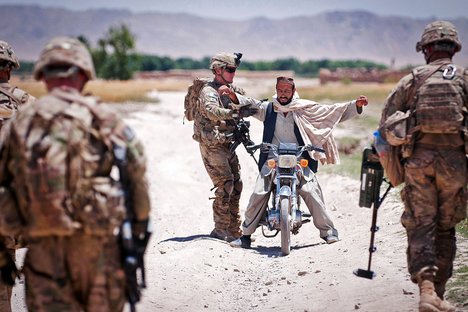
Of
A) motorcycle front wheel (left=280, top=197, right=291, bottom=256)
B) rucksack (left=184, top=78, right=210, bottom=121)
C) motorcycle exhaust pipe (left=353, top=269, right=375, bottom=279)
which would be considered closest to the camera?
motorcycle exhaust pipe (left=353, top=269, right=375, bottom=279)

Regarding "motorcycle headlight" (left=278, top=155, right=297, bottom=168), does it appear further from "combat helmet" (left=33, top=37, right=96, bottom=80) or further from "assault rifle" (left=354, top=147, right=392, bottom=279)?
"combat helmet" (left=33, top=37, right=96, bottom=80)

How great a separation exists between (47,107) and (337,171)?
11.3 m

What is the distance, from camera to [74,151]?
16.8ft

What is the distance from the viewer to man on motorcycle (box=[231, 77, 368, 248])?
33.1 ft

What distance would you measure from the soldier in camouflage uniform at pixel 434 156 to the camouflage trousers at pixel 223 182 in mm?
4210

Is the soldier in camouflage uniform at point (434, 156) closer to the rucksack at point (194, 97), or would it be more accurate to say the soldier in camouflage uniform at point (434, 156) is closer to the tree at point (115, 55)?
the rucksack at point (194, 97)

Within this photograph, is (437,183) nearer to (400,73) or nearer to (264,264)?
(264,264)

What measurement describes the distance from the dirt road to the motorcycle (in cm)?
35

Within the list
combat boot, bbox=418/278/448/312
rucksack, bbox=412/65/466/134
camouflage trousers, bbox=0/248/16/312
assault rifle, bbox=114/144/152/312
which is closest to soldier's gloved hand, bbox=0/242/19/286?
assault rifle, bbox=114/144/152/312

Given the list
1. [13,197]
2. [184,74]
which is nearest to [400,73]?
[184,74]

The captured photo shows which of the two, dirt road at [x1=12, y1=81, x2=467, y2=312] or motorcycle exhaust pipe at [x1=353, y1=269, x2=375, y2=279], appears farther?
motorcycle exhaust pipe at [x1=353, y1=269, x2=375, y2=279]

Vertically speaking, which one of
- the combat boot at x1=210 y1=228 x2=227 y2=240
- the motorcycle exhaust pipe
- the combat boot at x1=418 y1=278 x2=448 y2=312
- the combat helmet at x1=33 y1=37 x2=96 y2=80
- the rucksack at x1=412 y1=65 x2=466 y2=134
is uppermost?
the combat helmet at x1=33 y1=37 x2=96 y2=80

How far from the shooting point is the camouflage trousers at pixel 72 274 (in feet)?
16.8

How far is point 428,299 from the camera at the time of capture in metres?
6.27
